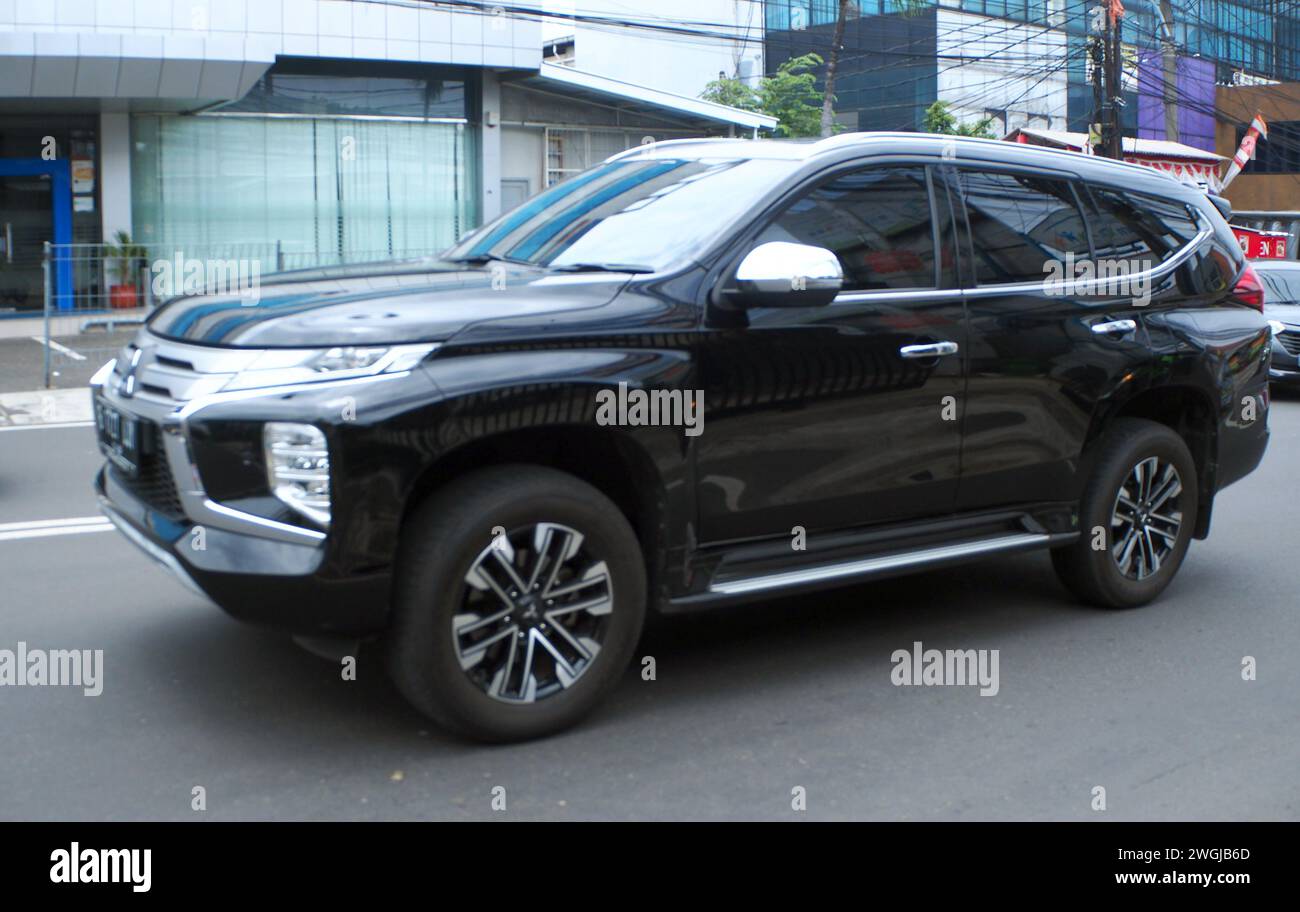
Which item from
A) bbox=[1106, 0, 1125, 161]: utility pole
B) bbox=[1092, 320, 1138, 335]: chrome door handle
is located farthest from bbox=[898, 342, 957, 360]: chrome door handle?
bbox=[1106, 0, 1125, 161]: utility pole

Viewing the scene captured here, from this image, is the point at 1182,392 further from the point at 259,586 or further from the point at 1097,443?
the point at 259,586

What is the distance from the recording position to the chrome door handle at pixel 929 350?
17.3 ft

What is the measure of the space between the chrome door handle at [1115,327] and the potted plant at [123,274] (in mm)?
12491

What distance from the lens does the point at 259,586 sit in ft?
13.5

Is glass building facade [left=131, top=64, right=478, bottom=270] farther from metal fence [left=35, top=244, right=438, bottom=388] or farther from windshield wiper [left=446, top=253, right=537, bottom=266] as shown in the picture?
windshield wiper [left=446, top=253, right=537, bottom=266]

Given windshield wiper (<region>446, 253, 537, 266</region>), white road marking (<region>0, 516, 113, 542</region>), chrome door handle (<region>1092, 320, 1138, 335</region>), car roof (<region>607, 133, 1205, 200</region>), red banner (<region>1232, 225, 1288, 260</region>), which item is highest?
red banner (<region>1232, 225, 1288, 260</region>)

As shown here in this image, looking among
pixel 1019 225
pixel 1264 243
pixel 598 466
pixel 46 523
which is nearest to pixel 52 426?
pixel 46 523

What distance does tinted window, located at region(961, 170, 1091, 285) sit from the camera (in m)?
5.64

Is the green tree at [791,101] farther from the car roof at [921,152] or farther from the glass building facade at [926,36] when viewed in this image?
the car roof at [921,152]

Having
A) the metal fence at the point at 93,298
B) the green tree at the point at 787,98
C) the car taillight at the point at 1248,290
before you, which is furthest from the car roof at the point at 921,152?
the green tree at the point at 787,98

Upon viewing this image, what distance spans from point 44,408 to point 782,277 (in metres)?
10.7

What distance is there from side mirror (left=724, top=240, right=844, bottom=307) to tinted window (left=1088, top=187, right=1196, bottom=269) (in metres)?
1.82

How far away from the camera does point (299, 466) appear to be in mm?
4105
